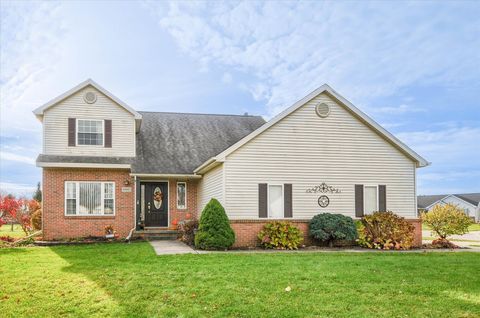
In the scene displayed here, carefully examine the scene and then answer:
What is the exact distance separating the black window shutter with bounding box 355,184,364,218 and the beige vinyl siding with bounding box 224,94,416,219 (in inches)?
6.5

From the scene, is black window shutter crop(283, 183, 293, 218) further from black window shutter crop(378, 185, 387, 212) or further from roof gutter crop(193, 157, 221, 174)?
black window shutter crop(378, 185, 387, 212)

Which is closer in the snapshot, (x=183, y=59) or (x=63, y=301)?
(x=63, y=301)

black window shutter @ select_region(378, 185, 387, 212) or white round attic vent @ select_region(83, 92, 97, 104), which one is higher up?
white round attic vent @ select_region(83, 92, 97, 104)

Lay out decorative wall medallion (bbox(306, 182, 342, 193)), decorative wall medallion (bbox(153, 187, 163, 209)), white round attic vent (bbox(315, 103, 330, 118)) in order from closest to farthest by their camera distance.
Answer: decorative wall medallion (bbox(306, 182, 342, 193)), white round attic vent (bbox(315, 103, 330, 118)), decorative wall medallion (bbox(153, 187, 163, 209))

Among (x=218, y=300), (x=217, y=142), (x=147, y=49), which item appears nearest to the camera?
(x=218, y=300)

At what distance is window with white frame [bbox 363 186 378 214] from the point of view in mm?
18703

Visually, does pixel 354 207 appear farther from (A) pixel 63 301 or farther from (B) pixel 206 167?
(A) pixel 63 301

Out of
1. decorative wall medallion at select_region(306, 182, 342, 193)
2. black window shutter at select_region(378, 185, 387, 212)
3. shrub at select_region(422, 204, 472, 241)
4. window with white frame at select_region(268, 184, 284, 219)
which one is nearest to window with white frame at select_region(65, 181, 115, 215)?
window with white frame at select_region(268, 184, 284, 219)

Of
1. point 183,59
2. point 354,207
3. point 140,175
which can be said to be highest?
point 183,59

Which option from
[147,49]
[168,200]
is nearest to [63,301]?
[147,49]

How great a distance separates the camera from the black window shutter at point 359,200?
1853 cm

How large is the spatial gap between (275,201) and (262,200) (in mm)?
569

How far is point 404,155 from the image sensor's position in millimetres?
19172

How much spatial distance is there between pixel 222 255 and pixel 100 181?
29.7 ft
